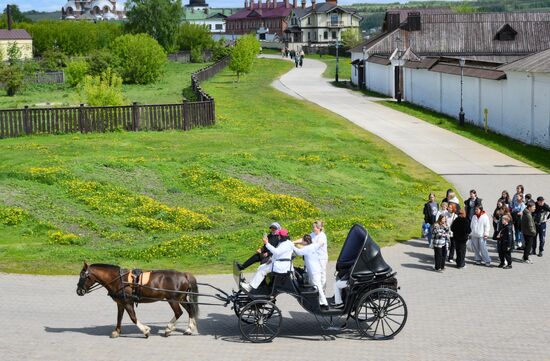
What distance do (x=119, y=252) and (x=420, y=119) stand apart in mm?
34484

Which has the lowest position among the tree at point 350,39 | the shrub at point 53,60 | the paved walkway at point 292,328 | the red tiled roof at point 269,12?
the paved walkway at point 292,328

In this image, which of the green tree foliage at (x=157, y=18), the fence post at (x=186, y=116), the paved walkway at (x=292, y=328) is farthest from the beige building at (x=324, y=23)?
the paved walkway at (x=292, y=328)

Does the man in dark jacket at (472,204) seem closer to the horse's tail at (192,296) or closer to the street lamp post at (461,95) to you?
the horse's tail at (192,296)

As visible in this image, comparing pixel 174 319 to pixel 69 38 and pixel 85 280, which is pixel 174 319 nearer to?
pixel 85 280

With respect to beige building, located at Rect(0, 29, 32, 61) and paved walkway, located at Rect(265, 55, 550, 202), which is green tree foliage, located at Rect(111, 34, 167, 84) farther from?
beige building, located at Rect(0, 29, 32, 61)

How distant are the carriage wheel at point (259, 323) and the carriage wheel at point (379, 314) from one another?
1445 mm

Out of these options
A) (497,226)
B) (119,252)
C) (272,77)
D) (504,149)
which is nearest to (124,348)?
(119,252)

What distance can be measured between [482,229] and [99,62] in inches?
2252

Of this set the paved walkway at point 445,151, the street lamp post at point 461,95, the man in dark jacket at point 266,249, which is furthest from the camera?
the street lamp post at point 461,95

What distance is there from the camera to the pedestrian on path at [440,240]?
19453 mm

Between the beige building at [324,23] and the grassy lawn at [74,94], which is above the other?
the beige building at [324,23]

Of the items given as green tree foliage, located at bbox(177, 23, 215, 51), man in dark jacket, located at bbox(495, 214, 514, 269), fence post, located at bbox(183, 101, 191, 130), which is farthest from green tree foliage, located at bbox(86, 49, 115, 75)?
man in dark jacket, located at bbox(495, 214, 514, 269)

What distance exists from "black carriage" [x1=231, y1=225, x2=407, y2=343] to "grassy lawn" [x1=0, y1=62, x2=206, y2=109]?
35787mm

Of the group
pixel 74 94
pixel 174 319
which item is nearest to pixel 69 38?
pixel 74 94
